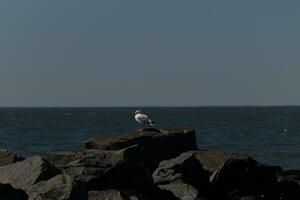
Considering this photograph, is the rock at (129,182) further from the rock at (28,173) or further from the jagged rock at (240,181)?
the jagged rock at (240,181)

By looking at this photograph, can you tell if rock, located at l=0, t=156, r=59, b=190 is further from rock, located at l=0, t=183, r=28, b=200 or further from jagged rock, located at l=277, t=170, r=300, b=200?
jagged rock, located at l=277, t=170, r=300, b=200

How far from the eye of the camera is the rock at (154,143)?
1902 cm

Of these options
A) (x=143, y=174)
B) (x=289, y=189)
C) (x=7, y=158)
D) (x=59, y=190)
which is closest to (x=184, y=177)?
(x=143, y=174)

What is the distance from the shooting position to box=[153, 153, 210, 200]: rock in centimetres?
1577

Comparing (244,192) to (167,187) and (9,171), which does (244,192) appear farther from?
(9,171)

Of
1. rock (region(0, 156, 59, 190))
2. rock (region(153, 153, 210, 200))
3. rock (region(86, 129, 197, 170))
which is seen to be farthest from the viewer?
rock (region(86, 129, 197, 170))

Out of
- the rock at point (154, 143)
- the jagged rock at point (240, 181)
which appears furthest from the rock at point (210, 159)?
the rock at point (154, 143)

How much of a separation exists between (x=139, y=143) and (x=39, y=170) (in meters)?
4.92

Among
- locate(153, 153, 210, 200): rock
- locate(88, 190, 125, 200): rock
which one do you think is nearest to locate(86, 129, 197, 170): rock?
locate(153, 153, 210, 200): rock

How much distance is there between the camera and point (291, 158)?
3625cm

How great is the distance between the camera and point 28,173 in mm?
14742

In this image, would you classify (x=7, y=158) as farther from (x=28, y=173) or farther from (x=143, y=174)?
(x=143, y=174)

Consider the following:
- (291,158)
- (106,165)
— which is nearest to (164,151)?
(106,165)

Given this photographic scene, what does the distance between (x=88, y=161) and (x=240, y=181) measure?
138 inches
